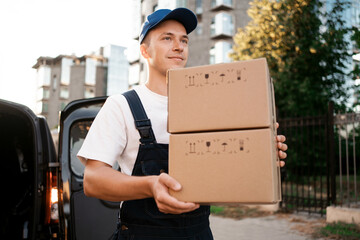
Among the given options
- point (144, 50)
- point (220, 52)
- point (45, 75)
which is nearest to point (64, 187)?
point (144, 50)

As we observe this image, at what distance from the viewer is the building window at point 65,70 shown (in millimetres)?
68562

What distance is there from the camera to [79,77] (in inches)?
2638

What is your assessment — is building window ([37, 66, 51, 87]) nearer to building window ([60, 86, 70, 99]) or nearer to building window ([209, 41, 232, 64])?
building window ([60, 86, 70, 99])

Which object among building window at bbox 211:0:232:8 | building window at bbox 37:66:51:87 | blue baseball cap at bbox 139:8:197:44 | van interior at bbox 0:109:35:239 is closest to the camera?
blue baseball cap at bbox 139:8:197:44

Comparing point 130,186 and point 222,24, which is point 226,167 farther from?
point 222,24

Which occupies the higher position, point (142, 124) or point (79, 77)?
point (79, 77)

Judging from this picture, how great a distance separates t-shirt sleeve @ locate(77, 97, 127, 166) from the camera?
162 centimetres

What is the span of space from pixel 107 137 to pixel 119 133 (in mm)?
62

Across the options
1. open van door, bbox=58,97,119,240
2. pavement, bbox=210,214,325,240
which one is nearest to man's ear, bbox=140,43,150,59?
open van door, bbox=58,97,119,240

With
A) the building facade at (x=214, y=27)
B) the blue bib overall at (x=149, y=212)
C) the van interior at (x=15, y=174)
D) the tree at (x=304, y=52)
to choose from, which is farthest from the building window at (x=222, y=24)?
the blue bib overall at (x=149, y=212)

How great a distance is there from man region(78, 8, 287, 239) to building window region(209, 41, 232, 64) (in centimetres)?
Result: 2889

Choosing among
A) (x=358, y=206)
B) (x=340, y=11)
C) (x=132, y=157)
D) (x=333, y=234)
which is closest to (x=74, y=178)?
(x=132, y=157)

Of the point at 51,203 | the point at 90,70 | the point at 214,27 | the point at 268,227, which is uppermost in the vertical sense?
the point at 90,70

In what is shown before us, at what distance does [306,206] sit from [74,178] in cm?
689
